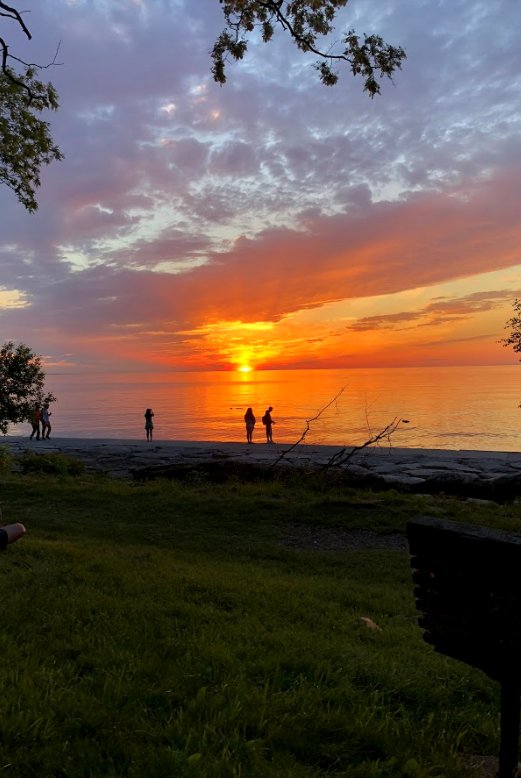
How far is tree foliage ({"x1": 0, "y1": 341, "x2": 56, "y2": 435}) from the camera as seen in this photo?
15.8m

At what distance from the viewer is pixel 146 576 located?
7207 mm

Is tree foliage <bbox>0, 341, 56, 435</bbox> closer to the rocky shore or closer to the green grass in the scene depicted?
the rocky shore

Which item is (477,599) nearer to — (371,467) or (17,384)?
(17,384)

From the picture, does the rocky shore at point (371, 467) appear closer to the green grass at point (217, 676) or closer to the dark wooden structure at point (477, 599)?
the green grass at point (217, 676)

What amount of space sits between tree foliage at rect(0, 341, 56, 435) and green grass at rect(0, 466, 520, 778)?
8.21 m

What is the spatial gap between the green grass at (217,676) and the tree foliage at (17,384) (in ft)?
26.9

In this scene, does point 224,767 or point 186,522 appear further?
point 186,522

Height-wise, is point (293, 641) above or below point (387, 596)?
above

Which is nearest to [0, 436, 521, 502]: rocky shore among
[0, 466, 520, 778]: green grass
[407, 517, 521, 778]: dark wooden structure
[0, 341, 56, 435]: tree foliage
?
[0, 341, 56, 435]: tree foliage

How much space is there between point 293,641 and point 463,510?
1066 centimetres

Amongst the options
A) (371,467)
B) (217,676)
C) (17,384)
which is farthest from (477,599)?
(371,467)

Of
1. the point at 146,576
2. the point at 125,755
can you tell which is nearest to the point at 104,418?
the point at 146,576

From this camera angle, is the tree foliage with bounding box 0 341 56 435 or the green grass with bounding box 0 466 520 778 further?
the tree foliage with bounding box 0 341 56 435

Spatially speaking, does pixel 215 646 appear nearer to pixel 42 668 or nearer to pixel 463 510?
pixel 42 668
